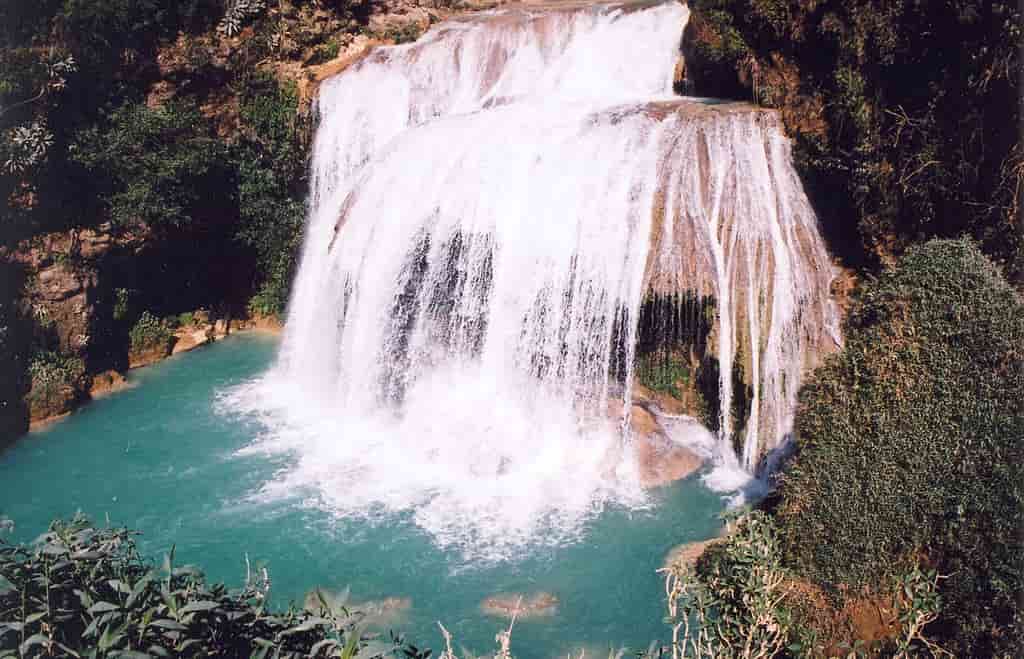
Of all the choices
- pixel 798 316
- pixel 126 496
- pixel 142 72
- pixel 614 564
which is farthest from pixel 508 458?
pixel 142 72

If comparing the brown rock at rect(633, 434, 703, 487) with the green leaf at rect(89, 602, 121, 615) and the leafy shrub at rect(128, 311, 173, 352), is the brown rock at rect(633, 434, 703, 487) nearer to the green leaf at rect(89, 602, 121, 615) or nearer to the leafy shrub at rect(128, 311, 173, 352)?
the green leaf at rect(89, 602, 121, 615)

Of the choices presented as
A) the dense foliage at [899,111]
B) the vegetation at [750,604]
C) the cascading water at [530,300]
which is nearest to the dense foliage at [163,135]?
the cascading water at [530,300]

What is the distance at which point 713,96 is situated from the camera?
46.9 feet

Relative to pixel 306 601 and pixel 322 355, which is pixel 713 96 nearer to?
pixel 322 355

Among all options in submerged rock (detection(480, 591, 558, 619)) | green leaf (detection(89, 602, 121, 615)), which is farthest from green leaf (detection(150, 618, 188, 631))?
submerged rock (detection(480, 591, 558, 619))

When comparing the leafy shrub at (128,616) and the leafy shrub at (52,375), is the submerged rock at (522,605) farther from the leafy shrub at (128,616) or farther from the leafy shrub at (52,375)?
the leafy shrub at (52,375)

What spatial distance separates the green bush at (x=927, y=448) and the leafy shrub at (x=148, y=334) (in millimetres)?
13123

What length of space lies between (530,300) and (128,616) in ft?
30.3

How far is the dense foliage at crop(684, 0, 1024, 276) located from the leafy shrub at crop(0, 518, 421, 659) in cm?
843

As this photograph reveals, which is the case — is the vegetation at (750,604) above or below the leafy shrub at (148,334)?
above

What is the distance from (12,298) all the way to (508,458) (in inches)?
366

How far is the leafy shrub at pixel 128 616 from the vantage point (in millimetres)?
3324

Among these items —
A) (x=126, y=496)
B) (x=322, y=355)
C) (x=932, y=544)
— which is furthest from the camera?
(x=322, y=355)

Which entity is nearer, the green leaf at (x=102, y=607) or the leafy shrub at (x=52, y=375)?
the green leaf at (x=102, y=607)
